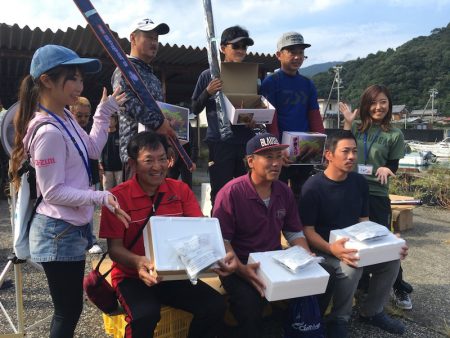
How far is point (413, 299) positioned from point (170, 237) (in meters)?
2.56

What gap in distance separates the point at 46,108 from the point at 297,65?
2.33 meters

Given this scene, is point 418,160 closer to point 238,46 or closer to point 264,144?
point 238,46

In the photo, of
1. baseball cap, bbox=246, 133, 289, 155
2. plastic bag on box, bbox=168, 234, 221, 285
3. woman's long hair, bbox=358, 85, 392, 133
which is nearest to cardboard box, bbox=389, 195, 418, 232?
woman's long hair, bbox=358, 85, 392, 133

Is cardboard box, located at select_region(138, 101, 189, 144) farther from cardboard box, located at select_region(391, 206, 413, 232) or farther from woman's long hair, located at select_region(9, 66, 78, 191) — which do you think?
cardboard box, located at select_region(391, 206, 413, 232)

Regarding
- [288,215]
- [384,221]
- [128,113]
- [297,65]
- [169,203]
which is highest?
[297,65]

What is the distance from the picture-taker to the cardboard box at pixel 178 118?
2944 millimetres

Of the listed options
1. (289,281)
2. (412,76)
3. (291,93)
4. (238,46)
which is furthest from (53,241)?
(412,76)

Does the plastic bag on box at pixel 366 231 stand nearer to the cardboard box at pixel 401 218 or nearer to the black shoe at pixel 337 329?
the black shoe at pixel 337 329

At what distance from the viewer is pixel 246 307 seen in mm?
2383

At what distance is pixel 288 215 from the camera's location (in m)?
2.90

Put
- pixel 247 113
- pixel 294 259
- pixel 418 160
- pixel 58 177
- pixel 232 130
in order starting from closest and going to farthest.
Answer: pixel 58 177
pixel 294 259
pixel 247 113
pixel 232 130
pixel 418 160

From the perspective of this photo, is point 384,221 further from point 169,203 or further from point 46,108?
point 46,108

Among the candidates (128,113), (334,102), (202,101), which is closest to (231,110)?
(202,101)

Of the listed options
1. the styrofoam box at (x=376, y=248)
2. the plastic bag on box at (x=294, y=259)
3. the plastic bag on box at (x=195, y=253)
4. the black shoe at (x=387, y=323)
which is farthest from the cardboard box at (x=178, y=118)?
the black shoe at (x=387, y=323)
